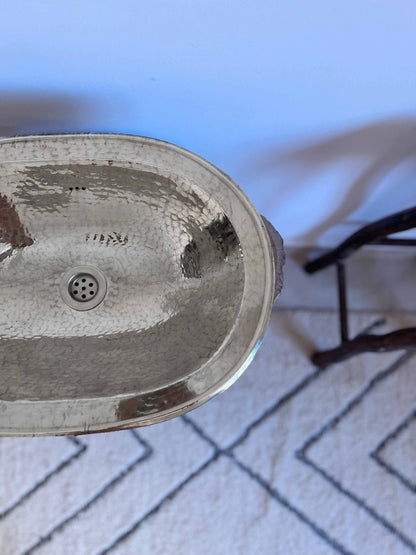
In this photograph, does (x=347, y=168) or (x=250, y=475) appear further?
(x=250, y=475)

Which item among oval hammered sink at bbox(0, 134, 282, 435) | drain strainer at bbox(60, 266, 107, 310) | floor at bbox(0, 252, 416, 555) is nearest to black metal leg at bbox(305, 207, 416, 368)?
floor at bbox(0, 252, 416, 555)

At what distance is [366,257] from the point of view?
1171mm

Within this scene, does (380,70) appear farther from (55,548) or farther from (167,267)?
(55,548)

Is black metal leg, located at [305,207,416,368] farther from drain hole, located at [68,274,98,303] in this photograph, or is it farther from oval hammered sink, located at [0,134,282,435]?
drain hole, located at [68,274,98,303]

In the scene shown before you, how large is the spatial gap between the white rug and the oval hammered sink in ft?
1.76

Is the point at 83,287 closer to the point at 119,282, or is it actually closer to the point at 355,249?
the point at 119,282

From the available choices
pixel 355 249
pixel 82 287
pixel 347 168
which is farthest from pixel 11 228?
pixel 355 249

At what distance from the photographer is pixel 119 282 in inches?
23.6

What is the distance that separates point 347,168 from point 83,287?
0.43 metres

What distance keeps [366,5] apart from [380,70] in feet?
0.28

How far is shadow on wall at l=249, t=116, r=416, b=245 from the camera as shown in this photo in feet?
2.06

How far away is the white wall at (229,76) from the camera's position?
17.4 inches

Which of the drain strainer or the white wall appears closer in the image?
the white wall

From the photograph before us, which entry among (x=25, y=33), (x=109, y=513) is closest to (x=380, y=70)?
(x=25, y=33)
